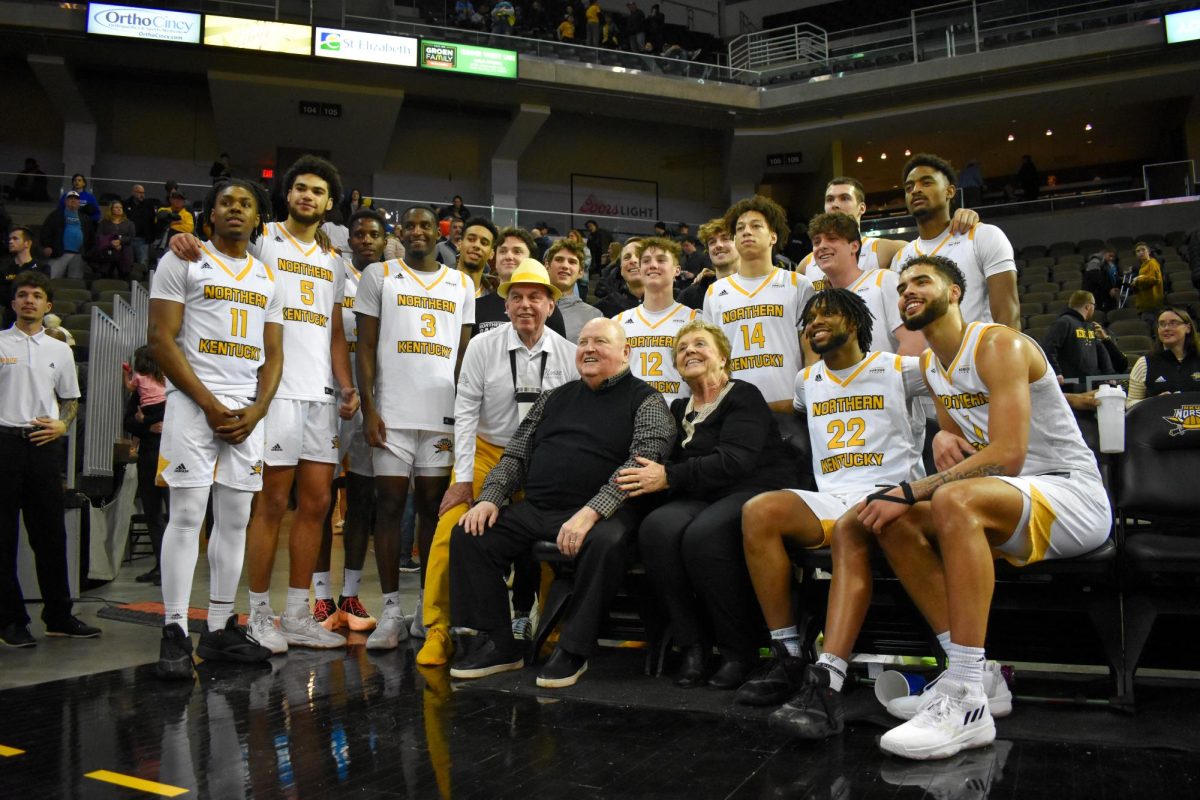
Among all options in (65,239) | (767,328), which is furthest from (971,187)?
(65,239)

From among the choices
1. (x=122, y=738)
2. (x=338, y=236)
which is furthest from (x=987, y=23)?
(x=122, y=738)

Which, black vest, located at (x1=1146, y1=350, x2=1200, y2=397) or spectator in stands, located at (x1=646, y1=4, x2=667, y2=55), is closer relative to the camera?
black vest, located at (x1=1146, y1=350, x2=1200, y2=397)

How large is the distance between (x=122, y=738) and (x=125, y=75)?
16803 millimetres

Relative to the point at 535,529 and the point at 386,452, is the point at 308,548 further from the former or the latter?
the point at 535,529

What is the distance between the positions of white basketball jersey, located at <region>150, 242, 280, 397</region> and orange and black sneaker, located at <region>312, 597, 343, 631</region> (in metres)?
1.21

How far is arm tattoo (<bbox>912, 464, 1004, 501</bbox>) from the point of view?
8.57ft

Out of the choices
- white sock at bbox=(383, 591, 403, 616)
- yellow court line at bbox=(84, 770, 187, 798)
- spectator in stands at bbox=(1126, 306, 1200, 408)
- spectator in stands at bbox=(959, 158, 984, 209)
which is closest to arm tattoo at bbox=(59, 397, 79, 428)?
white sock at bbox=(383, 591, 403, 616)

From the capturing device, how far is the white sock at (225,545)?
3629 mm

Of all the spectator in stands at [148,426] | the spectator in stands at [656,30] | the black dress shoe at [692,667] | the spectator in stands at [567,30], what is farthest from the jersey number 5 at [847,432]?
the spectator in stands at [656,30]

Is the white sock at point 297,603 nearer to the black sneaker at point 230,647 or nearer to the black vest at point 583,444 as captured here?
the black sneaker at point 230,647

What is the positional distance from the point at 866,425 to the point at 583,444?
1124mm

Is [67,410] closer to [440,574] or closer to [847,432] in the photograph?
[440,574]

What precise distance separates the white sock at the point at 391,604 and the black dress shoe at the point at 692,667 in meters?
1.41

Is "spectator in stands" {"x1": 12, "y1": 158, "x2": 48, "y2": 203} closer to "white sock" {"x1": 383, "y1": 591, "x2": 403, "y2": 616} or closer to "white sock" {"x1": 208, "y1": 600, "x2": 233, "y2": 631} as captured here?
"white sock" {"x1": 208, "y1": 600, "x2": 233, "y2": 631}
